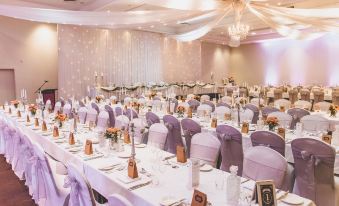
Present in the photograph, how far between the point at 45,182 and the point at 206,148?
6.22 ft

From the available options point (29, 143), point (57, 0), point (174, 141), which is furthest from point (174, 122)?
point (57, 0)

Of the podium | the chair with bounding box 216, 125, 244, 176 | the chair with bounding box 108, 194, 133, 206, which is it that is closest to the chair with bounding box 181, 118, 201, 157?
the chair with bounding box 216, 125, 244, 176

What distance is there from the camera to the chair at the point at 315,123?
5.03 m

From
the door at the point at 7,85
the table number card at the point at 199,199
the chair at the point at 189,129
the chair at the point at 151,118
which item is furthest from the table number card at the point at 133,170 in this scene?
the door at the point at 7,85

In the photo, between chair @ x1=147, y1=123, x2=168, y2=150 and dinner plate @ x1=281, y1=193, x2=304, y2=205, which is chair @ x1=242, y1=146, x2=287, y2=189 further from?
chair @ x1=147, y1=123, x2=168, y2=150

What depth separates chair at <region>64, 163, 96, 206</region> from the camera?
234cm

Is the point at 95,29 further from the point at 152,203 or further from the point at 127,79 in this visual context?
the point at 152,203

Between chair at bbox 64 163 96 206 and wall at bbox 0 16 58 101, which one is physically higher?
wall at bbox 0 16 58 101

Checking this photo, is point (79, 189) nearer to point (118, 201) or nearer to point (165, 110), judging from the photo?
→ point (118, 201)

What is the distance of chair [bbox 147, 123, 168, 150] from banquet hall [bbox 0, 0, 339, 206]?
21 mm

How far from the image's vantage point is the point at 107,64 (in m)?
14.4

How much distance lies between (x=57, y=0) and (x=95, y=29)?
8.24ft

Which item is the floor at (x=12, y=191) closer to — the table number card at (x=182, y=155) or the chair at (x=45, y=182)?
the chair at (x=45, y=182)

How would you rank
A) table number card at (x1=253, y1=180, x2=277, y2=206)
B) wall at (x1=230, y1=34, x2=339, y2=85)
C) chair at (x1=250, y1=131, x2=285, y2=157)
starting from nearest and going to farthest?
table number card at (x1=253, y1=180, x2=277, y2=206) → chair at (x1=250, y1=131, x2=285, y2=157) → wall at (x1=230, y1=34, x2=339, y2=85)
